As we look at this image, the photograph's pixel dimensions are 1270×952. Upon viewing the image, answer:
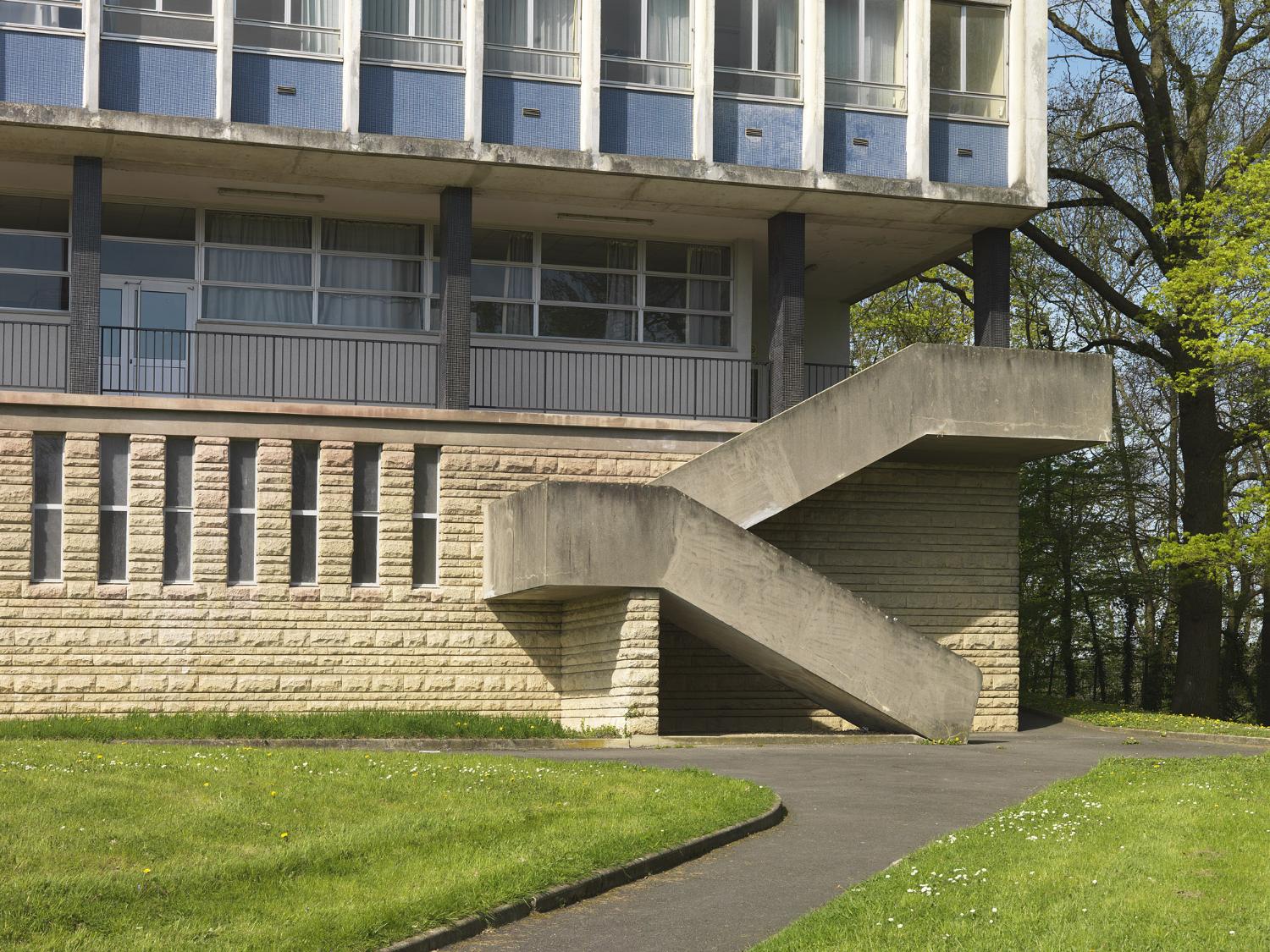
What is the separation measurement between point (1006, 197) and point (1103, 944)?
19.5 metres

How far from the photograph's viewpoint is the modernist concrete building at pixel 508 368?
72.4 ft

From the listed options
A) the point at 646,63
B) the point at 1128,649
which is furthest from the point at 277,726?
the point at 1128,649

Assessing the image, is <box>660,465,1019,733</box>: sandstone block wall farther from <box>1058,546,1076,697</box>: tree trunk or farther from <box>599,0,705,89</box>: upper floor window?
<box>1058,546,1076,697</box>: tree trunk

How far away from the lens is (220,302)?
85.2 feet

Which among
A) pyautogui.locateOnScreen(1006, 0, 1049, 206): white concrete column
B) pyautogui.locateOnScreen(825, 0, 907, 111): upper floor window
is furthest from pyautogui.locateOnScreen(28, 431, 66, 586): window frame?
pyautogui.locateOnScreen(1006, 0, 1049, 206): white concrete column

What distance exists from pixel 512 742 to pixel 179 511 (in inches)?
246

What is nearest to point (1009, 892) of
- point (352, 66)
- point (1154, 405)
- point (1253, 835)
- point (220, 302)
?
point (1253, 835)

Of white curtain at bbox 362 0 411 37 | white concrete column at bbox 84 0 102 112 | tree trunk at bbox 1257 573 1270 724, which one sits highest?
white curtain at bbox 362 0 411 37

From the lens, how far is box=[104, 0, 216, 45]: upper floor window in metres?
23.4

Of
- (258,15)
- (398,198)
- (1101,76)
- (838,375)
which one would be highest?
(1101,76)

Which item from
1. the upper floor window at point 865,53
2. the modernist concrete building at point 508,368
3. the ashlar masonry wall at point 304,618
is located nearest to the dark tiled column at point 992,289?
the modernist concrete building at point 508,368

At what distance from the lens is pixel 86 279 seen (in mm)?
23125

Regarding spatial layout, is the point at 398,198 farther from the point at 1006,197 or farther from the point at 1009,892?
the point at 1009,892

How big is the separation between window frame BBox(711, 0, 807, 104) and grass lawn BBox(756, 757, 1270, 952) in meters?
15.0
